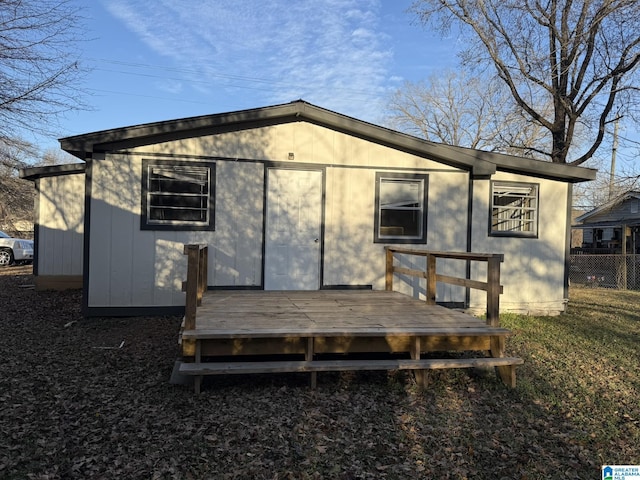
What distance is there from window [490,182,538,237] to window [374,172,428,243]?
1.33 m

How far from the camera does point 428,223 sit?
7.27 metres

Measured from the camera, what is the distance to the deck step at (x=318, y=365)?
3.63 meters

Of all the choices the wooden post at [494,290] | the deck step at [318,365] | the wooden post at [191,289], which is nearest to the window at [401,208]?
the wooden post at [494,290]

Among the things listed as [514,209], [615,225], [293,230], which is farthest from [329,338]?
[615,225]

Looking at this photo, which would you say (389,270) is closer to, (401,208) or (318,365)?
(401,208)

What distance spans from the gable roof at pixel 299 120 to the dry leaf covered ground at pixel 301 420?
2.81m

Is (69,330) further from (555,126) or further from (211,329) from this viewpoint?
(555,126)

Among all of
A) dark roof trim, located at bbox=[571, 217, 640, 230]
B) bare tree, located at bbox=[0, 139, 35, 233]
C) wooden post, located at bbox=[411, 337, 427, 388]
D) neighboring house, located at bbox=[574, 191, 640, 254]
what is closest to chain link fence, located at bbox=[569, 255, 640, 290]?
dark roof trim, located at bbox=[571, 217, 640, 230]

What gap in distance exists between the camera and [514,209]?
7.75 metres

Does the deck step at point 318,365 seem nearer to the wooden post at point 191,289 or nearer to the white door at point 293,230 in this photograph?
the wooden post at point 191,289

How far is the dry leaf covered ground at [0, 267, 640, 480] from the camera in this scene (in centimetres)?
270

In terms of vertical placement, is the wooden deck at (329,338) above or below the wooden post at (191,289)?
below

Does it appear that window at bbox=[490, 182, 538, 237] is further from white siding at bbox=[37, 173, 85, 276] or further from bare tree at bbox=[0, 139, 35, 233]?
bare tree at bbox=[0, 139, 35, 233]

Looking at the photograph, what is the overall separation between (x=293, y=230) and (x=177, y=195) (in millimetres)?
1817
